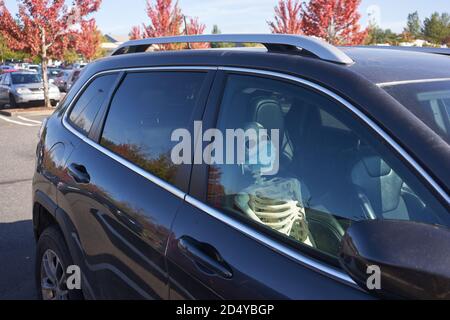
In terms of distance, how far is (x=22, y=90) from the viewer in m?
18.7

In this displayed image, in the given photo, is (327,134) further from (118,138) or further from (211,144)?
(118,138)

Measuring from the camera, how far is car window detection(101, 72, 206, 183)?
7.07 feet

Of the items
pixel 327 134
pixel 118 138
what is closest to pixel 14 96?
pixel 118 138

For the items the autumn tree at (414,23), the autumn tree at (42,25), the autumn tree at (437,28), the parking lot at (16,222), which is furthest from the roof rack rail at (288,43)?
the autumn tree at (414,23)

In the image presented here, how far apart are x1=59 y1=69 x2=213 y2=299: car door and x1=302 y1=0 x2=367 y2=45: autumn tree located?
1701 cm

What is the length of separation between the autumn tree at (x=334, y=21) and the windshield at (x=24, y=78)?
38.2 feet

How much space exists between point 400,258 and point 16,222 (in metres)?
4.80

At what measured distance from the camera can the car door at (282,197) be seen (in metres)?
1.49

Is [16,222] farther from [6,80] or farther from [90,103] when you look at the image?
[6,80]

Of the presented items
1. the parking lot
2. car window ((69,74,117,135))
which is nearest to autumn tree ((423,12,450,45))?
the parking lot

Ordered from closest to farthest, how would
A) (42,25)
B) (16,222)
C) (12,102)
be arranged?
(16,222)
(42,25)
(12,102)

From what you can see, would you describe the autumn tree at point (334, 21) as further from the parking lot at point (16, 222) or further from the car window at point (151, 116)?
the car window at point (151, 116)

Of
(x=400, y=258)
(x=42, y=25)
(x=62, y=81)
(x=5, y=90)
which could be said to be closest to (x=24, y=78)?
(x=5, y=90)

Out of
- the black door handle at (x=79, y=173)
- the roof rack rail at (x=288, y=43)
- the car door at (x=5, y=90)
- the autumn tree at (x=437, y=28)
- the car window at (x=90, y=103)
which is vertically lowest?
the car door at (x=5, y=90)
